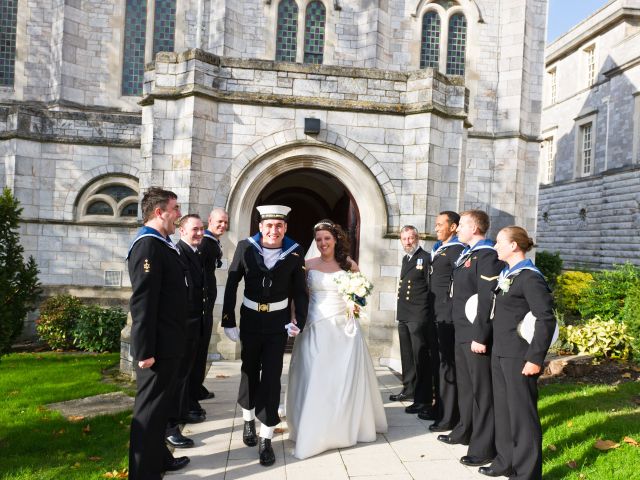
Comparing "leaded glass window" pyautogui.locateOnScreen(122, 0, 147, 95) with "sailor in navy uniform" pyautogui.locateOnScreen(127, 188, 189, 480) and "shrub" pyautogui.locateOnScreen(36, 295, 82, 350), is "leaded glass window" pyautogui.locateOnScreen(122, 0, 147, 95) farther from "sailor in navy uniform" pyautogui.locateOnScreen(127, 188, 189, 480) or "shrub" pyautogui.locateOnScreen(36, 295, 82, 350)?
"sailor in navy uniform" pyautogui.locateOnScreen(127, 188, 189, 480)

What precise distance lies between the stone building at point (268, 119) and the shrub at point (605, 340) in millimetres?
3671

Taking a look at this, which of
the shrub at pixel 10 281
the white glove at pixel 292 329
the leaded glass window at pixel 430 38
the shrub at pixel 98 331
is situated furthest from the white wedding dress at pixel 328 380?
the leaded glass window at pixel 430 38

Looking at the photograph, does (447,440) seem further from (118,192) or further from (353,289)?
(118,192)

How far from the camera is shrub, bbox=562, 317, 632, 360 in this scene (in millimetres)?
9312

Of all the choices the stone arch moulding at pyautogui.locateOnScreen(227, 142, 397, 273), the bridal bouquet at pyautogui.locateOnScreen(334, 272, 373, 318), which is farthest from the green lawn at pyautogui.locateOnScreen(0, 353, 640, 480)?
the stone arch moulding at pyautogui.locateOnScreen(227, 142, 397, 273)

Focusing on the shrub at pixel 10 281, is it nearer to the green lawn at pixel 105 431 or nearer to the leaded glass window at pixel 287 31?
the green lawn at pixel 105 431

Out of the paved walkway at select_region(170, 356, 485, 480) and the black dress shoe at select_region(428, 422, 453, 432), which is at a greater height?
the black dress shoe at select_region(428, 422, 453, 432)


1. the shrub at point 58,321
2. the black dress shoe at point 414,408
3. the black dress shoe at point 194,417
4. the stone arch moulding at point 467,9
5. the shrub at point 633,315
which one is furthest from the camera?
the stone arch moulding at point 467,9

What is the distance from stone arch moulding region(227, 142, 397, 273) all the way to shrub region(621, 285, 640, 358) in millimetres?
4775

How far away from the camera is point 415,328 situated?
21.7 ft

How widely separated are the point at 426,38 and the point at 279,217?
1426cm

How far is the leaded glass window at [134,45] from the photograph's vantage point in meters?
16.8

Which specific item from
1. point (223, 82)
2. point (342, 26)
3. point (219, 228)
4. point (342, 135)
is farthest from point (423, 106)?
point (342, 26)

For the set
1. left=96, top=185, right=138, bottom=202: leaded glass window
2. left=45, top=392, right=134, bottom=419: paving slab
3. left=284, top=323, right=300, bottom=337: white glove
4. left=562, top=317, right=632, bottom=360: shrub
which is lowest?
left=45, top=392, right=134, bottom=419: paving slab
